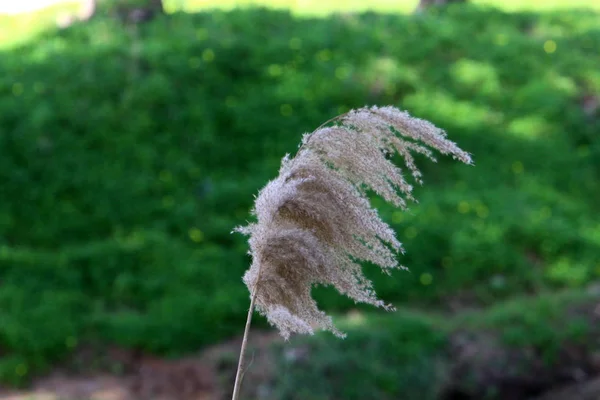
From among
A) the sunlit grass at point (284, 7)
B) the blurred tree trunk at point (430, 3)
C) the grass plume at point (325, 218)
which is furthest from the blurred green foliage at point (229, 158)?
the grass plume at point (325, 218)

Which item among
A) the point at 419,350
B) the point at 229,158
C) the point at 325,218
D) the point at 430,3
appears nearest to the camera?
the point at 325,218

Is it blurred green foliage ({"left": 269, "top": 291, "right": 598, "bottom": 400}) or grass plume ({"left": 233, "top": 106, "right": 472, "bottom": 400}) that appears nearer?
grass plume ({"left": 233, "top": 106, "right": 472, "bottom": 400})

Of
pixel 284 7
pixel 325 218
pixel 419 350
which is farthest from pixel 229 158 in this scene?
pixel 325 218

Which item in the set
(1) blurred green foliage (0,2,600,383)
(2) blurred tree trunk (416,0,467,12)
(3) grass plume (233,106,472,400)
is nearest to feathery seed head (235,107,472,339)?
(3) grass plume (233,106,472,400)

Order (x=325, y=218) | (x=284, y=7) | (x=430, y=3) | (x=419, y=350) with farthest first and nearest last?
(x=430, y=3)
(x=284, y=7)
(x=419, y=350)
(x=325, y=218)

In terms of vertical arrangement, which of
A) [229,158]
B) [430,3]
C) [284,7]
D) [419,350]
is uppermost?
[430,3]

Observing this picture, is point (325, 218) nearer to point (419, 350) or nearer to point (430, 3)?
point (419, 350)

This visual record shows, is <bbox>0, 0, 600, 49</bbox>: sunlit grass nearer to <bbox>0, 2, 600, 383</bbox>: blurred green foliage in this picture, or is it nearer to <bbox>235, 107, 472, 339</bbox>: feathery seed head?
<bbox>0, 2, 600, 383</bbox>: blurred green foliage

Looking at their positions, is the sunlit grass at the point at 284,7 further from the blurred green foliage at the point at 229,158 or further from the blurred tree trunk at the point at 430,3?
the blurred green foliage at the point at 229,158

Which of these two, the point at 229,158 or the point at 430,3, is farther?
the point at 430,3
